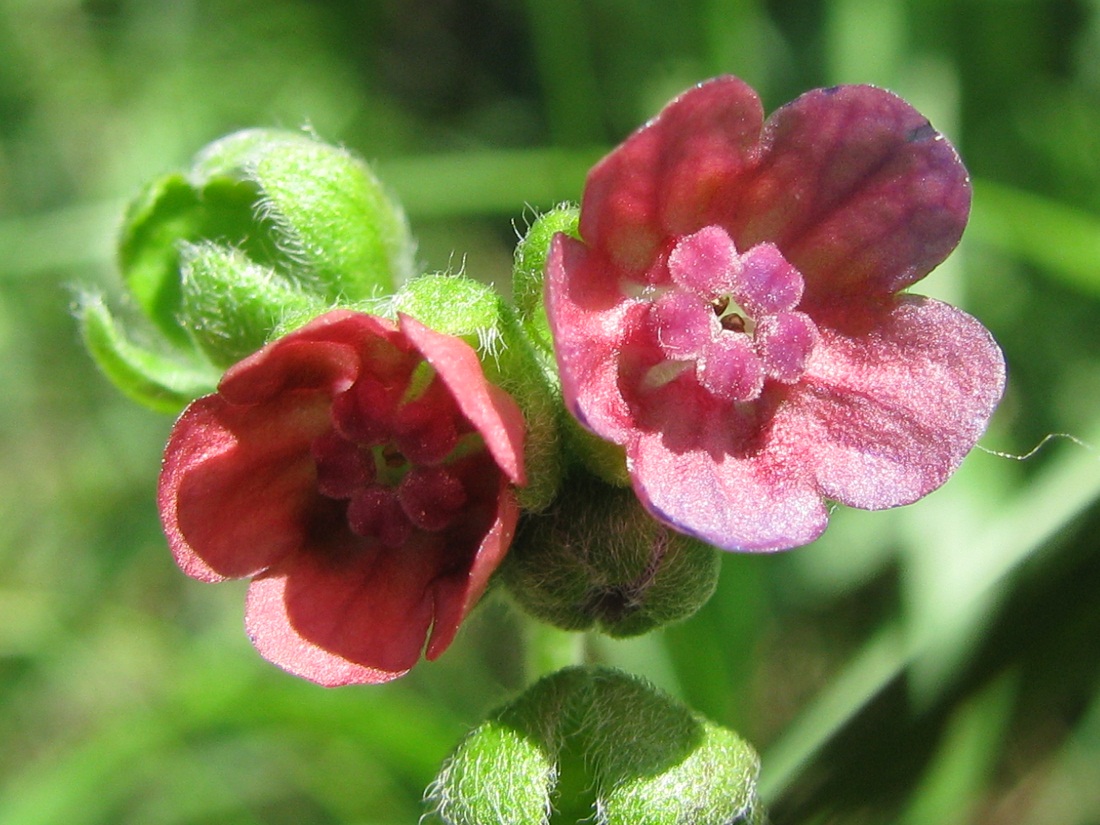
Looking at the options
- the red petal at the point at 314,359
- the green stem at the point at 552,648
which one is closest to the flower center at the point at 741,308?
the red petal at the point at 314,359

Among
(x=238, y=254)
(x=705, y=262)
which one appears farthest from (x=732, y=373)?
(x=238, y=254)

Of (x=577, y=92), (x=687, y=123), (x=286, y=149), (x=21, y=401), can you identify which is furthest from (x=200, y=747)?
(x=687, y=123)

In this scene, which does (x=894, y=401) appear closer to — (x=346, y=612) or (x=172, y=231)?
(x=346, y=612)

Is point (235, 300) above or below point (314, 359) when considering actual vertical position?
below

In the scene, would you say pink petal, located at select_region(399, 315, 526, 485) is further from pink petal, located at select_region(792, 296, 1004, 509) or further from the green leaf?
the green leaf

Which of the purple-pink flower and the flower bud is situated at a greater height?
the purple-pink flower

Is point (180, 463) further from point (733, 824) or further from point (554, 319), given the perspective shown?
point (733, 824)

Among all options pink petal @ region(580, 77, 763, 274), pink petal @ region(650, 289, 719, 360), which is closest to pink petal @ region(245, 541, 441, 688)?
pink petal @ region(650, 289, 719, 360)

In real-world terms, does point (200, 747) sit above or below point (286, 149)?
below
